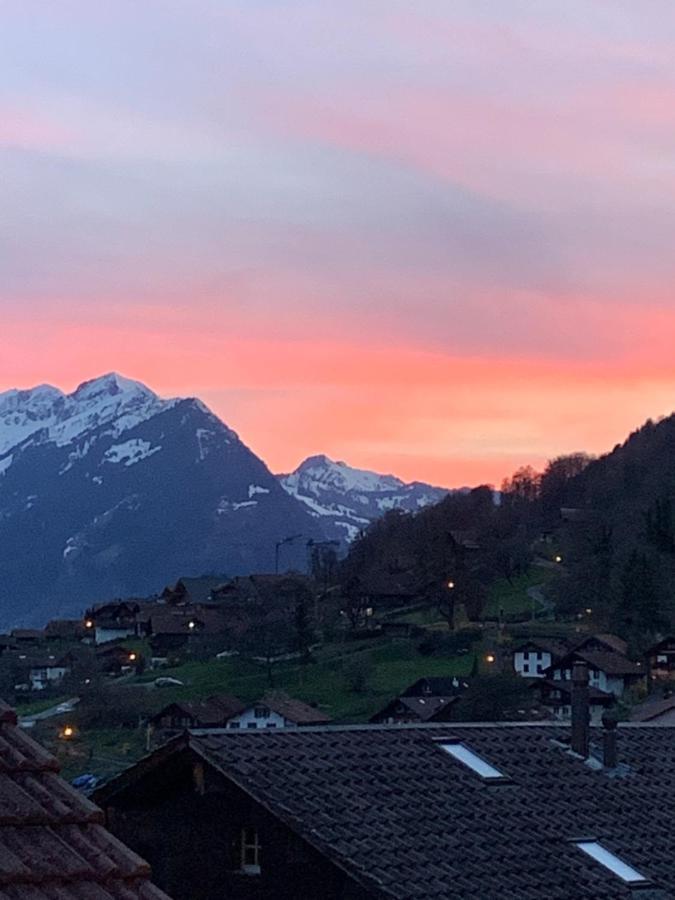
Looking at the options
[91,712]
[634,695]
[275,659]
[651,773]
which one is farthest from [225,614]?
[651,773]

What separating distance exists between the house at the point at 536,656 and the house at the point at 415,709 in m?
15.5

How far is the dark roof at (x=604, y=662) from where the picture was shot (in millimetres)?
85688

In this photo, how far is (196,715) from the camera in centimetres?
7631

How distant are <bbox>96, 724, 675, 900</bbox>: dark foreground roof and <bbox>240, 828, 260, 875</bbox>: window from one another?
0.44 metres

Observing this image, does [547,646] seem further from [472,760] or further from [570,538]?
[472,760]

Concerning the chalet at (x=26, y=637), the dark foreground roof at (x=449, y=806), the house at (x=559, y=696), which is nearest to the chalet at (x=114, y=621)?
the chalet at (x=26, y=637)

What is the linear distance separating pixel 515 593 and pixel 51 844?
124 m

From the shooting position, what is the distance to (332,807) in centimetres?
1636

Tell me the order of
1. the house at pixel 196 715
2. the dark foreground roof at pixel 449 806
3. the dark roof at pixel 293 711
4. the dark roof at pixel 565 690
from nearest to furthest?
1. the dark foreground roof at pixel 449 806
2. the dark roof at pixel 293 711
3. the house at pixel 196 715
4. the dark roof at pixel 565 690

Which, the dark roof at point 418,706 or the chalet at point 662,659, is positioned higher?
the chalet at point 662,659

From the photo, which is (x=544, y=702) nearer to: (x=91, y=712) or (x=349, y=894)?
(x=91, y=712)

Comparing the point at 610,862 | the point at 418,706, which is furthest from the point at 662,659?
the point at 610,862

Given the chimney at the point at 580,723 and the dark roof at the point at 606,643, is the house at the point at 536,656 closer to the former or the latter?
the dark roof at the point at 606,643

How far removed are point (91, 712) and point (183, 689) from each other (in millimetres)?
13771
